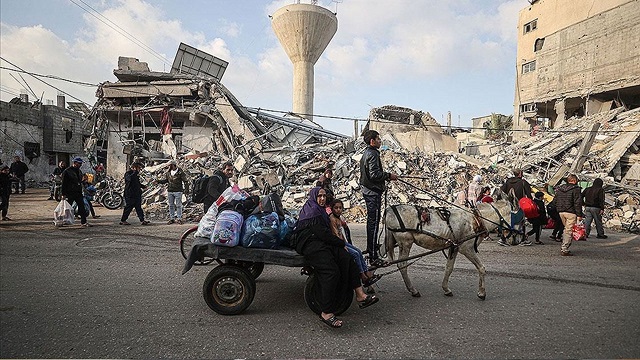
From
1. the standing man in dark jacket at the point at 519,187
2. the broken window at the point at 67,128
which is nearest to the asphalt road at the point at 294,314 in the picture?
the standing man in dark jacket at the point at 519,187

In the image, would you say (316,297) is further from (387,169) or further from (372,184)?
(387,169)

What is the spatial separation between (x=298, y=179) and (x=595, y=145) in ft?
47.6

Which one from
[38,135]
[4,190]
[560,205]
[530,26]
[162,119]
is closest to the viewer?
[560,205]

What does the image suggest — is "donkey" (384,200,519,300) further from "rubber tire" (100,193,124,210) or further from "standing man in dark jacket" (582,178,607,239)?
"rubber tire" (100,193,124,210)

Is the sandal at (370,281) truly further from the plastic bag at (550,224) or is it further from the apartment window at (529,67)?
the apartment window at (529,67)

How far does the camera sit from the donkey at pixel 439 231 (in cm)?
466

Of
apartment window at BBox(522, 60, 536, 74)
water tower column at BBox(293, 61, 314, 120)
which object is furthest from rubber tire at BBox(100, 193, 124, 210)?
apartment window at BBox(522, 60, 536, 74)

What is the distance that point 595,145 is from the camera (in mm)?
16812

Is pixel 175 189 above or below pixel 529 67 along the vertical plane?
below

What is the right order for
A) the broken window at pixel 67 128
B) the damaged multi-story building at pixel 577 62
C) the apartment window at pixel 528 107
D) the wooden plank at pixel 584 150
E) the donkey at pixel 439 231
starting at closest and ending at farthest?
the donkey at pixel 439 231
the wooden plank at pixel 584 150
the damaged multi-story building at pixel 577 62
the broken window at pixel 67 128
the apartment window at pixel 528 107

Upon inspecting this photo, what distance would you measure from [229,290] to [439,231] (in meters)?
2.78

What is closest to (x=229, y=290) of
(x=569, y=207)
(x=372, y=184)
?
(x=372, y=184)

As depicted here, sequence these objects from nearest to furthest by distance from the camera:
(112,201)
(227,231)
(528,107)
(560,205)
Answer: (227,231)
(560,205)
(112,201)
(528,107)

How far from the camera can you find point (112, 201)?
1269cm
